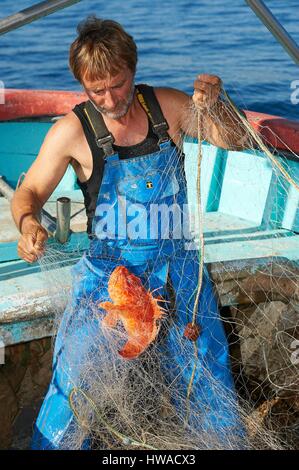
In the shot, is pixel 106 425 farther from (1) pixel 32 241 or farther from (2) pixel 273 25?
(2) pixel 273 25

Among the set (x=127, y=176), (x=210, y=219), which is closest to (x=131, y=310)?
(x=127, y=176)

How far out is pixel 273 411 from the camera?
417 cm

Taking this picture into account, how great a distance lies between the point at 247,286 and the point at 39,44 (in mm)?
14243

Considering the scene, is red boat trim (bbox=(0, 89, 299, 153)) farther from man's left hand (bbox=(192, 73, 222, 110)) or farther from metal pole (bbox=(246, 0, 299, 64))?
man's left hand (bbox=(192, 73, 222, 110))

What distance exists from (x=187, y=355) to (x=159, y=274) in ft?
1.46

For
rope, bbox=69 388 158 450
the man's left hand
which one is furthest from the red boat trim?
rope, bbox=69 388 158 450

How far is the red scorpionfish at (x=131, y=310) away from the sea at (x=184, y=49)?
8.49 metres

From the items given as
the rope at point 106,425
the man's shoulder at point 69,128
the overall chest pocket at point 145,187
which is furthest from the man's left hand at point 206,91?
→ the rope at point 106,425

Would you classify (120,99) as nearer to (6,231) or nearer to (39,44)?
(6,231)

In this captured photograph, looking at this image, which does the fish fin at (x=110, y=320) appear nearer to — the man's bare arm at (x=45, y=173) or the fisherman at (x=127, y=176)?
the fisherman at (x=127, y=176)

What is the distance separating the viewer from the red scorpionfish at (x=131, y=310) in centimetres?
346

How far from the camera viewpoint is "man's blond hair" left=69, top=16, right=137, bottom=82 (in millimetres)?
3457

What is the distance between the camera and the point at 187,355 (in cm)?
367
